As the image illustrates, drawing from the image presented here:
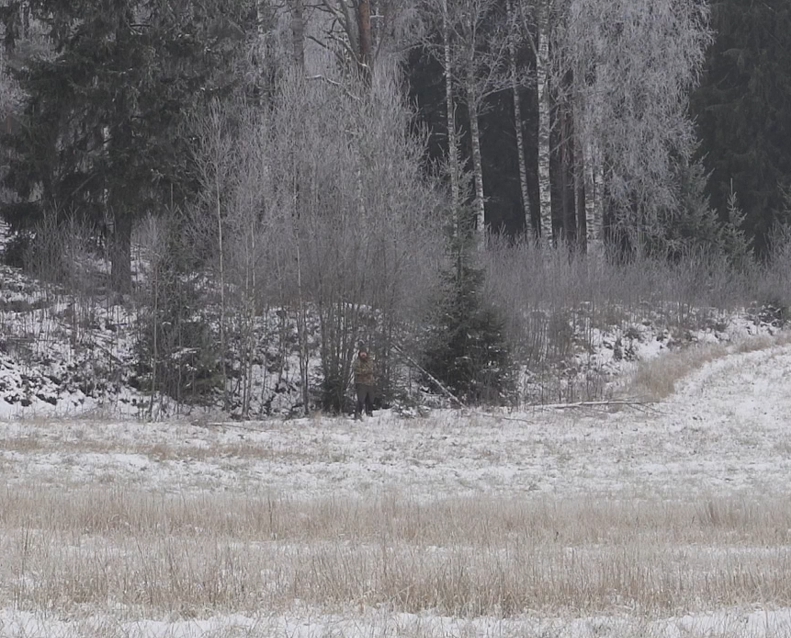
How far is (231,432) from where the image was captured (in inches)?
795

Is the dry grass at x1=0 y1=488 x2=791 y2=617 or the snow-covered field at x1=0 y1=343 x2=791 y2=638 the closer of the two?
the snow-covered field at x1=0 y1=343 x2=791 y2=638

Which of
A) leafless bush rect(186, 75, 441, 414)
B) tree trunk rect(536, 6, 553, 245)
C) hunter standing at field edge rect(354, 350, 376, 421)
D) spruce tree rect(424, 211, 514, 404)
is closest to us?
hunter standing at field edge rect(354, 350, 376, 421)


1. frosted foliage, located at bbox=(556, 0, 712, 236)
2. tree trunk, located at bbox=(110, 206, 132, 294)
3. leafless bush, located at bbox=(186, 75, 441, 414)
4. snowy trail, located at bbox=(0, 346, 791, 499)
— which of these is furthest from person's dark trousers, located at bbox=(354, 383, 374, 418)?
frosted foliage, located at bbox=(556, 0, 712, 236)

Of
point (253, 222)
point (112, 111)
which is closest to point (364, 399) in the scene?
point (253, 222)

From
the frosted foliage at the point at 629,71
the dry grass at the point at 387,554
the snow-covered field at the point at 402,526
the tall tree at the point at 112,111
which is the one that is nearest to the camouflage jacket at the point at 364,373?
the snow-covered field at the point at 402,526

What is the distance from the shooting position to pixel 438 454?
17984 millimetres

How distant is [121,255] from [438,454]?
→ 11977 millimetres

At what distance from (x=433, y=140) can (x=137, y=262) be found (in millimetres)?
23999

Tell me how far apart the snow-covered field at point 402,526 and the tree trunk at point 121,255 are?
21.4ft

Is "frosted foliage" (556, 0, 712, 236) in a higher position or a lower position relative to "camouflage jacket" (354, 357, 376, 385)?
higher

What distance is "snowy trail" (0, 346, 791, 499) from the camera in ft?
48.8

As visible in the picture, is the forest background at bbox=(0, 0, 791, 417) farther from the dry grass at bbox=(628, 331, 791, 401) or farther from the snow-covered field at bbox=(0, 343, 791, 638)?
the snow-covered field at bbox=(0, 343, 791, 638)

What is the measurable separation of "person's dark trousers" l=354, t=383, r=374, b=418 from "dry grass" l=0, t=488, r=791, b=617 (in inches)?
422

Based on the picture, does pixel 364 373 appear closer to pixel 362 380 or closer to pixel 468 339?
pixel 362 380
